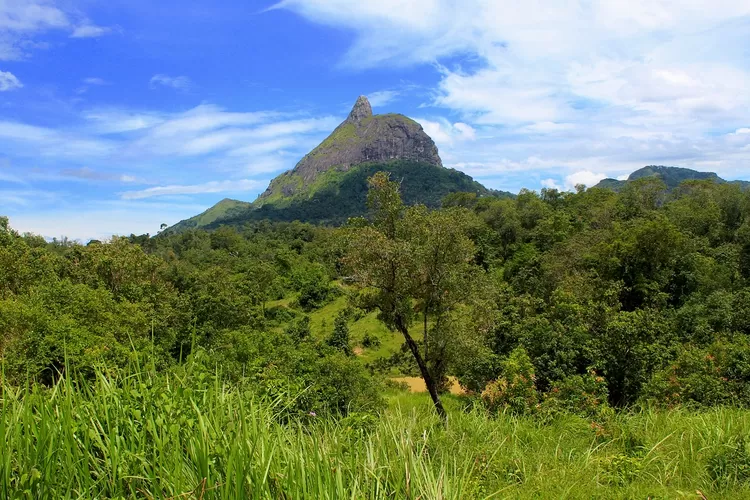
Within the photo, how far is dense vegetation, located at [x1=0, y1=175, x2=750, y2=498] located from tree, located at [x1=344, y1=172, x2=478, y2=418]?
5 centimetres

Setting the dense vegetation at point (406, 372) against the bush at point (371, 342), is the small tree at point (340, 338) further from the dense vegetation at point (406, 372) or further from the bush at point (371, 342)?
the bush at point (371, 342)

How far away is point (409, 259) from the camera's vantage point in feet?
32.0

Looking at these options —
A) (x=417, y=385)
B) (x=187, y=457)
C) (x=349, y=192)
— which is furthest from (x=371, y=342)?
(x=349, y=192)

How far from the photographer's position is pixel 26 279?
22.3 meters

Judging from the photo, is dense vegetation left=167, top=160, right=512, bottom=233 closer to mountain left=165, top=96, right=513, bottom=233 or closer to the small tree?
mountain left=165, top=96, right=513, bottom=233

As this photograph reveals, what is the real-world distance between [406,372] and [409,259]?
16207mm

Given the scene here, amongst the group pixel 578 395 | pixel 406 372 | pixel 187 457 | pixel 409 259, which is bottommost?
pixel 406 372

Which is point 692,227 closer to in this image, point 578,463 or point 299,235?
point 578,463

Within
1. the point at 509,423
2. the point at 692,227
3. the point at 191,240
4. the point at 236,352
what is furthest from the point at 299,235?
the point at 509,423

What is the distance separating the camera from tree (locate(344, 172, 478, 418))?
9.80 m

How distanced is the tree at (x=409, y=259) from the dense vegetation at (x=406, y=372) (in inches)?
1.8

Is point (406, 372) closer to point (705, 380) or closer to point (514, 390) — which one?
point (514, 390)

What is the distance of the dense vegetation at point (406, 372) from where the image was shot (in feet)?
7.27

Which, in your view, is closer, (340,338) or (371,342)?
(340,338)
